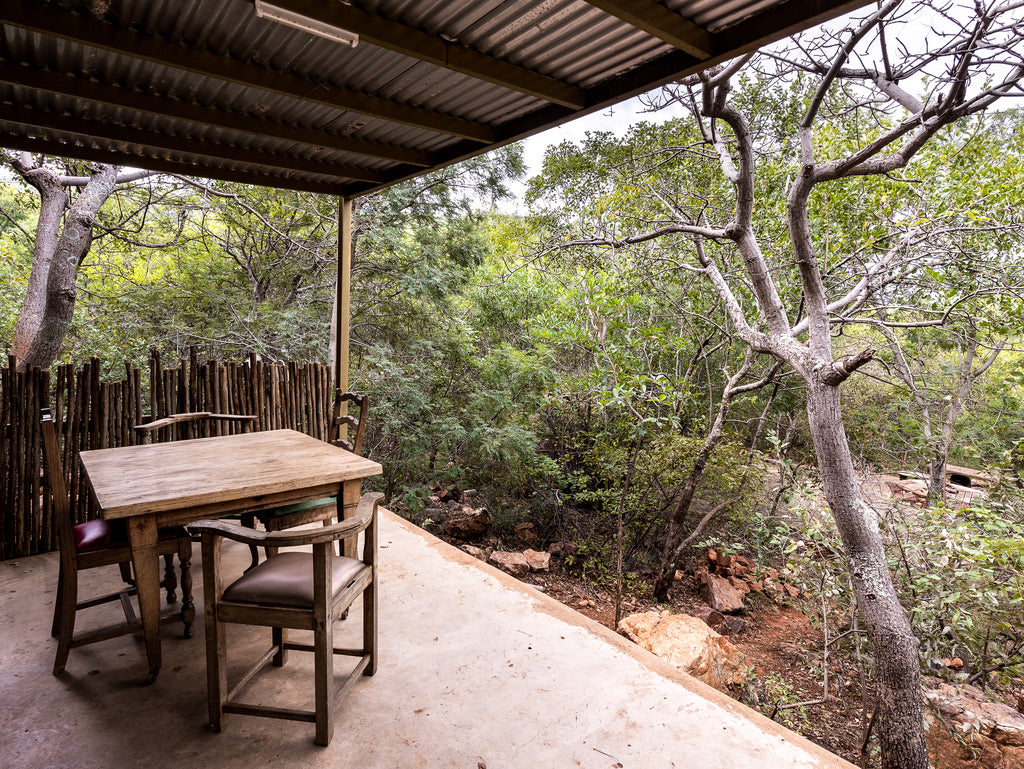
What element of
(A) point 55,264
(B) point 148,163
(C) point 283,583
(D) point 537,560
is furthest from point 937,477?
(A) point 55,264

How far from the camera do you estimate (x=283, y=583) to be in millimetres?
1660

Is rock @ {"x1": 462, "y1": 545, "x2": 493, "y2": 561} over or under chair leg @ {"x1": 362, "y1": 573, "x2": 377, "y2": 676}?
under

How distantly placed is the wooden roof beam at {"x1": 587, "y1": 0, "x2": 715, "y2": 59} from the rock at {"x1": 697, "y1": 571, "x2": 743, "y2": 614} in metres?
5.56

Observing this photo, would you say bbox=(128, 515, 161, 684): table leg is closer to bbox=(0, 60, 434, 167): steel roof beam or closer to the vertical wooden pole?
bbox=(0, 60, 434, 167): steel roof beam

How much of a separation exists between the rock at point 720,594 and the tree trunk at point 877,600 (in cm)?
188

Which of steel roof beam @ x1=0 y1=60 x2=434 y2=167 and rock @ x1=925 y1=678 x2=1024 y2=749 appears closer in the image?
steel roof beam @ x1=0 y1=60 x2=434 y2=167

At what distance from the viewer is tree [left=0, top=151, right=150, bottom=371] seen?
5.62 m

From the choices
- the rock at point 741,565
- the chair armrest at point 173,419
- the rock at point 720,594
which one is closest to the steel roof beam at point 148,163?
the chair armrest at point 173,419

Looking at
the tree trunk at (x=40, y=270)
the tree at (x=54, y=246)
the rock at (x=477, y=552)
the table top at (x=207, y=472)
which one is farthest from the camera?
the rock at (x=477, y=552)

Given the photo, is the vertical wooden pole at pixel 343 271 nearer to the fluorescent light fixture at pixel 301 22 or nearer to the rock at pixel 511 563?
the fluorescent light fixture at pixel 301 22

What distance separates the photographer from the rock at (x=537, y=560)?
19.4 feet

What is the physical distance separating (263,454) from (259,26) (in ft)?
6.05

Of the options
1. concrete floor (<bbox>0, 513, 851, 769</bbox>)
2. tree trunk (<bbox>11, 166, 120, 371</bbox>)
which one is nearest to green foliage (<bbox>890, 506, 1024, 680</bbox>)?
concrete floor (<bbox>0, 513, 851, 769</bbox>)

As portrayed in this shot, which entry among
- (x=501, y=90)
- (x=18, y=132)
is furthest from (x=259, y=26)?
(x=18, y=132)
